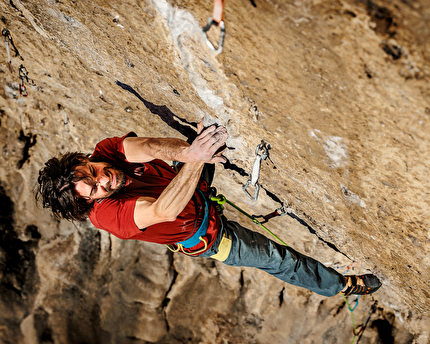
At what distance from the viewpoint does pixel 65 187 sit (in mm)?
1757

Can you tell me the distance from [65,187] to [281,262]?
1694 millimetres

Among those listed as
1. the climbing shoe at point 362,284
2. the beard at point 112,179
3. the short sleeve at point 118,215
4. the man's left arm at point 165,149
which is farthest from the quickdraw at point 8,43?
the climbing shoe at point 362,284

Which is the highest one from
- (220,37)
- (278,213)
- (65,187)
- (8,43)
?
(220,37)

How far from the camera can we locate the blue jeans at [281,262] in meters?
2.14

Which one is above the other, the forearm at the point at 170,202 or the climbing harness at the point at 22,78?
the forearm at the point at 170,202

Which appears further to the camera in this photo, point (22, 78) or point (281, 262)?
point (22, 78)

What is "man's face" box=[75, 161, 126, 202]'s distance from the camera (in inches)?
67.2

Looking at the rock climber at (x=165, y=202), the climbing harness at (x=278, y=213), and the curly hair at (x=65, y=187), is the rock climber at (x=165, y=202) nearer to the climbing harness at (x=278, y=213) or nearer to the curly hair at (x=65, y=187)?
the curly hair at (x=65, y=187)

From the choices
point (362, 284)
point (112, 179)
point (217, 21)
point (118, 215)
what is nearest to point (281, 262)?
point (362, 284)

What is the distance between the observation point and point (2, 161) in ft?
9.68

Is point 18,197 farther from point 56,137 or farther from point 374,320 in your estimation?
point 374,320

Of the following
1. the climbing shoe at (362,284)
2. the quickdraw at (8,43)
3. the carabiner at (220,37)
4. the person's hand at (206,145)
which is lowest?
the quickdraw at (8,43)

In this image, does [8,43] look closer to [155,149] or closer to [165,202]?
[155,149]

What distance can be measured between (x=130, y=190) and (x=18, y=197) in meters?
2.17
